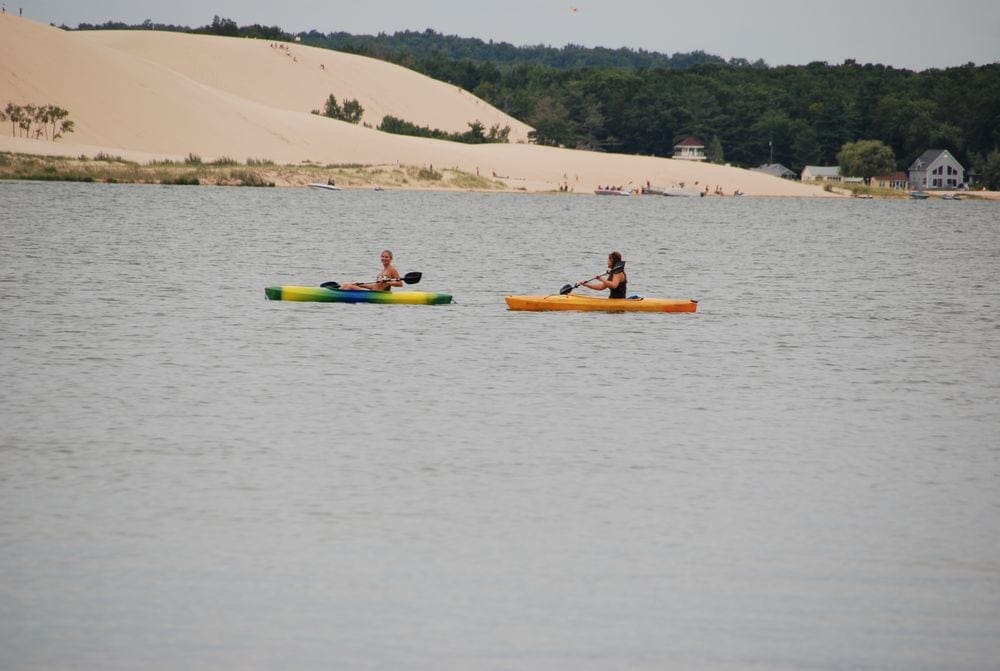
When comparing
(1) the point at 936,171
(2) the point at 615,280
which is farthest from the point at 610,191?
(2) the point at 615,280

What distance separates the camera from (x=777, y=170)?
528ft

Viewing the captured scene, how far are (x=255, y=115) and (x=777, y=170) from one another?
60594 millimetres

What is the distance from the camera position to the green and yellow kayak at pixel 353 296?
→ 28703 mm

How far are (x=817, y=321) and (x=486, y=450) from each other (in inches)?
634

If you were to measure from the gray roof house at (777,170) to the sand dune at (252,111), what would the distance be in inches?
279

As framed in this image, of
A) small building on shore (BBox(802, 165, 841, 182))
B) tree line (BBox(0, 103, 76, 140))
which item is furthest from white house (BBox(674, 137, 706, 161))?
tree line (BBox(0, 103, 76, 140))

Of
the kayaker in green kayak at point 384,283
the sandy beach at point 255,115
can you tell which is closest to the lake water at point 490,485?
the kayaker in green kayak at point 384,283

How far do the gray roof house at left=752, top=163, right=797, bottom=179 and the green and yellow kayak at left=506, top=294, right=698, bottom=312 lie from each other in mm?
133046

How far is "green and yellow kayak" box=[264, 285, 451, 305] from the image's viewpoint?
94.2ft

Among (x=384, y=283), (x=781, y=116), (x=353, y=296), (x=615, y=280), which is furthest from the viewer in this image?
(x=781, y=116)

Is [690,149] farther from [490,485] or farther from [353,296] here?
[490,485]

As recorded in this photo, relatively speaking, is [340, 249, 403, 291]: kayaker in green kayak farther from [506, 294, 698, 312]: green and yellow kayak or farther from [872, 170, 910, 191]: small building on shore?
[872, 170, 910, 191]: small building on shore

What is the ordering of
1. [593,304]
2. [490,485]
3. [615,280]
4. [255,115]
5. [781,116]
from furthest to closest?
[781,116], [255,115], [593,304], [615,280], [490,485]

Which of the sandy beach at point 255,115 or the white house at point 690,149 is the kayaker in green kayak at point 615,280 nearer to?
the sandy beach at point 255,115
